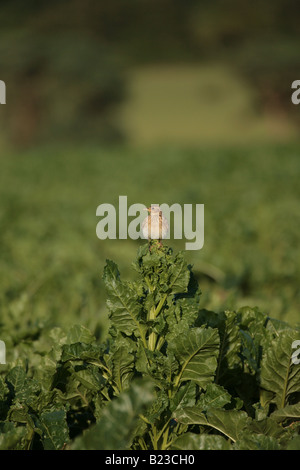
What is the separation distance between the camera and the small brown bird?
1.55 metres

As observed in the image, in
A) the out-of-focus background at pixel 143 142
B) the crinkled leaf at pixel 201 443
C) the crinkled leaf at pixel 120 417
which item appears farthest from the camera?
the out-of-focus background at pixel 143 142

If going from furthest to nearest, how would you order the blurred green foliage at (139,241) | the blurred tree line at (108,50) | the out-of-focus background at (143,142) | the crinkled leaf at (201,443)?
the blurred tree line at (108,50), the out-of-focus background at (143,142), the blurred green foliage at (139,241), the crinkled leaf at (201,443)

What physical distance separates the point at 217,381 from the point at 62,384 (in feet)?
1.74

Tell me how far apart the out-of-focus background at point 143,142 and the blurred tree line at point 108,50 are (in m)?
0.14

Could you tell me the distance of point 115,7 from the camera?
66.1 metres

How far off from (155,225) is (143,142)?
1830 inches

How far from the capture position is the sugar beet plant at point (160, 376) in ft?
5.24

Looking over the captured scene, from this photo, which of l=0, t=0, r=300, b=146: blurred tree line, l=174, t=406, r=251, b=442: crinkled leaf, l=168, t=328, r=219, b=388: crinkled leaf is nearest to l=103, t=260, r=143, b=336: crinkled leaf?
l=168, t=328, r=219, b=388: crinkled leaf

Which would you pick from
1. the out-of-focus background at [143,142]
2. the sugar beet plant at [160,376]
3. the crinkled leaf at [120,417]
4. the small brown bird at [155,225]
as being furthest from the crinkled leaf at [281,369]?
the out-of-focus background at [143,142]

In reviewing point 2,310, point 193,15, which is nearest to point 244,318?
point 2,310

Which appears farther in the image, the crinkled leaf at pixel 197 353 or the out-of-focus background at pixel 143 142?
the out-of-focus background at pixel 143 142

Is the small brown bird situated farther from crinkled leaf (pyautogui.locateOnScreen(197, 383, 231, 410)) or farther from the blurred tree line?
the blurred tree line

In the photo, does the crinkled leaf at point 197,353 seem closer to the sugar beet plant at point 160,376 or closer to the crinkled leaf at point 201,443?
the sugar beet plant at point 160,376

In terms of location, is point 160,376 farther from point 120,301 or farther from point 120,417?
point 120,417
